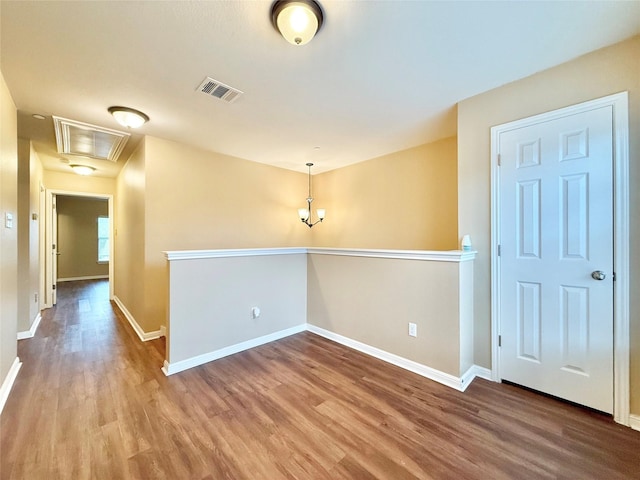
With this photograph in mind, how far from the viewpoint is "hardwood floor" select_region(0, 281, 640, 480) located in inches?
57.7

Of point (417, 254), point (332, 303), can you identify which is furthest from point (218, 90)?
point (332, 303)

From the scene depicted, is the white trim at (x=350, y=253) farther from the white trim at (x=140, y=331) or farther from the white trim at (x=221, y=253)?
the white trim at (x=140, y=331)

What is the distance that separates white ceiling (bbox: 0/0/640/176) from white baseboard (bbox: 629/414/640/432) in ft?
8.19

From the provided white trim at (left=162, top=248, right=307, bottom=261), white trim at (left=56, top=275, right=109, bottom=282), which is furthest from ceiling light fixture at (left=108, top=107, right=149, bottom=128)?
white trim at (left=56, top=275, right=109, bottom=282)

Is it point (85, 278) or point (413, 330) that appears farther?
point (85, 278)

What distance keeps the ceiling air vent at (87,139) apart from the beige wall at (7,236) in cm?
48

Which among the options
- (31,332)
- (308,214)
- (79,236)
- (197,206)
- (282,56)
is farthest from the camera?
(79,236)

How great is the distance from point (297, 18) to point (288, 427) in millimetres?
2535

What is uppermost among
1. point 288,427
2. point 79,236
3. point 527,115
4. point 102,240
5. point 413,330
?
point 527,115

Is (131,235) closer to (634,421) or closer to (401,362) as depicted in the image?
(401,362)

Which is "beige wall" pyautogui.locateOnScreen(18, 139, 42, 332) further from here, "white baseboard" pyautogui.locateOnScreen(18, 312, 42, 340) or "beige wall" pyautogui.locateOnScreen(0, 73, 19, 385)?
"beige wall" pyautogui.locateOnScreen(0, 73, 19, 385)

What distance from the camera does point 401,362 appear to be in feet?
8.69

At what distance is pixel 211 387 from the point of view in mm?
2273

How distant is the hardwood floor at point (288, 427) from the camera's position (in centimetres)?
146
